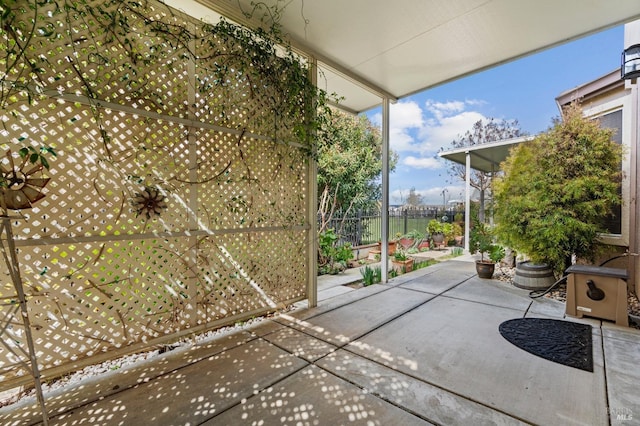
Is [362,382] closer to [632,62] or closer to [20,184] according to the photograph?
[20,184]

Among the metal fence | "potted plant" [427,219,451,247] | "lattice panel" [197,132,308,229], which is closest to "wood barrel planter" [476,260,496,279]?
the metal fence

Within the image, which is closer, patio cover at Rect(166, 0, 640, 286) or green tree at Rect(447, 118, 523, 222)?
patio cover at Rect(166, 0, 640, 286)

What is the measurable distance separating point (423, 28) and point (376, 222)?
18.2 feet

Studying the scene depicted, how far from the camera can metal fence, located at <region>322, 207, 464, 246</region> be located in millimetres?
7164

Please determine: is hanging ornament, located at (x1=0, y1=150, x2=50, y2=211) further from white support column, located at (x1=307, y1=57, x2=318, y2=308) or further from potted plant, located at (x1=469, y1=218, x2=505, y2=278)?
potted plant, located at (x1=469, y1=218, x2=505, y2=278)

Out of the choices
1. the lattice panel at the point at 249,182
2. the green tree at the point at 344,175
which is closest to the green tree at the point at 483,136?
the green tree at the point at 344,175

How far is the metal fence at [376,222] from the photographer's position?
716 centimetres

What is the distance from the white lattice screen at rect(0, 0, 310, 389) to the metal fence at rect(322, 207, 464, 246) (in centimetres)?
406

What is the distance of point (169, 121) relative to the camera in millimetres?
2436

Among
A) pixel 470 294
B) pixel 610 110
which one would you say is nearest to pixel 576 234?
pixel 470 294

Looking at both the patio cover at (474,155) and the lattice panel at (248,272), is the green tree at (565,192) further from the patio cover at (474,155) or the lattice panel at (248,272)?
the lattice panel at (248,272)

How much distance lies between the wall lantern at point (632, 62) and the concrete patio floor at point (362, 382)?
109 inches

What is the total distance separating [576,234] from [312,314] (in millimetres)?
3868

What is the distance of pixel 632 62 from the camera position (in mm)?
3105
